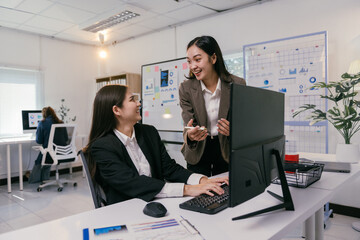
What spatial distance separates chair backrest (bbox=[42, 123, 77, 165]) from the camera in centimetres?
399

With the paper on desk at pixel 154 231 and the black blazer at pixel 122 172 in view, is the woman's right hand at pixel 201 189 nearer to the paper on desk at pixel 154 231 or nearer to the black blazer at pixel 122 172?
the black blazer at pixel 122 172

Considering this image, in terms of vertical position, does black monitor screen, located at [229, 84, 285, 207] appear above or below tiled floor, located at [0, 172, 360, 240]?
above

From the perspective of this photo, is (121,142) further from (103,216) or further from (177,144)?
(177,144)

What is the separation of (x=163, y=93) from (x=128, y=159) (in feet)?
10.5

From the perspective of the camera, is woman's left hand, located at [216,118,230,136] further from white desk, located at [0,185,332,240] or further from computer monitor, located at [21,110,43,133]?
computer monitor, located at [21,110,43,133]

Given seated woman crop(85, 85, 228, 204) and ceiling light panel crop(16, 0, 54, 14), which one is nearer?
seated woman crop(85, 85, 228, 204)

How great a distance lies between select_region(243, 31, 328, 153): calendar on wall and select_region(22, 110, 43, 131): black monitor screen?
3563mm

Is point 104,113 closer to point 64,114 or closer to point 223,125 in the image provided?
point 223,125

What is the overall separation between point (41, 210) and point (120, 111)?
2469mm

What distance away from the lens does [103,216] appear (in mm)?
1012

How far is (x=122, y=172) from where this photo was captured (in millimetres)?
1259

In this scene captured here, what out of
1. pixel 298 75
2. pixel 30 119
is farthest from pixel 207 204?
pixel 30 119

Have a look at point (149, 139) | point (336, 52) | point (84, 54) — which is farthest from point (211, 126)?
point (84, 54)

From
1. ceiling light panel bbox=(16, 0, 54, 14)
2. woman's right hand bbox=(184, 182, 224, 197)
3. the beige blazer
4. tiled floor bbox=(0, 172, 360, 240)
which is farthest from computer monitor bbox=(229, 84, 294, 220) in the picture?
ceiling light panel bbox=(16, 0, 54, 14)
